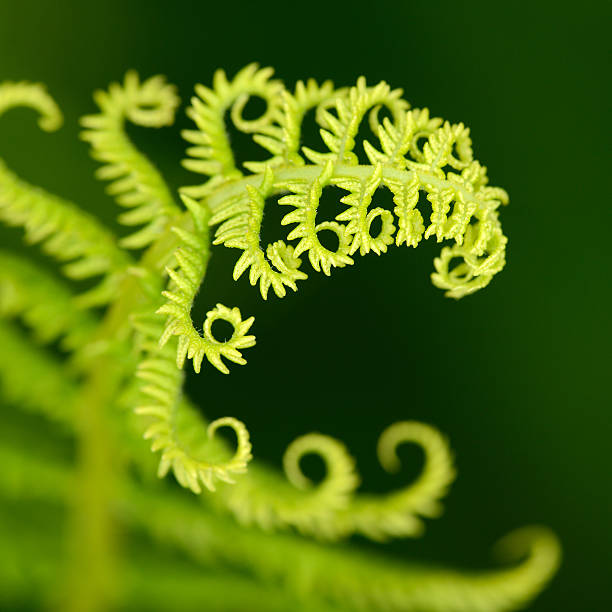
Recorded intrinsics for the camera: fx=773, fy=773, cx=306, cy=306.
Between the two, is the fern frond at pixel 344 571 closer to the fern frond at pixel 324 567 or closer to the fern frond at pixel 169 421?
the fern frond at pixel 324 567

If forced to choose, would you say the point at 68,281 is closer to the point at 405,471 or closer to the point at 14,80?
the point at 14,80

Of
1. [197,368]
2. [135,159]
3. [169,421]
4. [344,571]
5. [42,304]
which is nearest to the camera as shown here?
[197,368]

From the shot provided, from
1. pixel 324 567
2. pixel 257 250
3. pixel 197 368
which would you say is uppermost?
pixel 324 567

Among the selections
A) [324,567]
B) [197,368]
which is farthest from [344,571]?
[197,368]

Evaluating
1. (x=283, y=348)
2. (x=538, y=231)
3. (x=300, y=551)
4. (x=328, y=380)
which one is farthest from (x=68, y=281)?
(x=538, y=231)

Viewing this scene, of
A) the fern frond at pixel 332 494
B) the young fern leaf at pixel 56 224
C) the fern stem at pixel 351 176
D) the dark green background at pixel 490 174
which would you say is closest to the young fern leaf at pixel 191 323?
the fern stem at pixel 351 176

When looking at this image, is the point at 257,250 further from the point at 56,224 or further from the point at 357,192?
the point at 56,224

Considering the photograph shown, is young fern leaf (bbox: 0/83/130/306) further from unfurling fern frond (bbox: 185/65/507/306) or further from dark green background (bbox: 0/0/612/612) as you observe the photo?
dark green background (bbox: 0/0/612/612)
